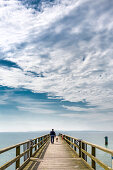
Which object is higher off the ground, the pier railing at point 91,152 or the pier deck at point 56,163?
the pier railing at point 91,152

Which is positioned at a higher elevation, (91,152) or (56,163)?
(91,152)

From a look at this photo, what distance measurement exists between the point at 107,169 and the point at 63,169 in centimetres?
311

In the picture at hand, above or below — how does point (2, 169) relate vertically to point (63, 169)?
above

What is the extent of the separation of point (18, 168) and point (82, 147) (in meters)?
4.08

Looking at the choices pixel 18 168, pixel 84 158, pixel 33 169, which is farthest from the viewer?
pixel 84 158

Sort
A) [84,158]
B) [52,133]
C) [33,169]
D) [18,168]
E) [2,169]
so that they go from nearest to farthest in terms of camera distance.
A: [2,169]
[18,168]
[33,169]
[84,158]
[52,133]

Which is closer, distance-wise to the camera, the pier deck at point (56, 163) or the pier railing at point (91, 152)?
the pier railing at point (91, 152)

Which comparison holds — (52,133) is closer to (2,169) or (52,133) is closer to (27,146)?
(27,146)

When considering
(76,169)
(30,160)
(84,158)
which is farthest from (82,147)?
(30,160)

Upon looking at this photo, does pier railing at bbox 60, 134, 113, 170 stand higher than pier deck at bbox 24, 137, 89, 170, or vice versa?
pier railing at bbox 60, 134, 113, 170

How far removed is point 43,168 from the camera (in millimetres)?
8336

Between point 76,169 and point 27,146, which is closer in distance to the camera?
point 76,169

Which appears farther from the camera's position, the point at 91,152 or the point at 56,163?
the point at 56,163

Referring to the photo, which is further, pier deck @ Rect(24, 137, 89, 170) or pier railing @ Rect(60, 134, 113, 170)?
pier deck @ Rect(24, 137, 89, 170)
